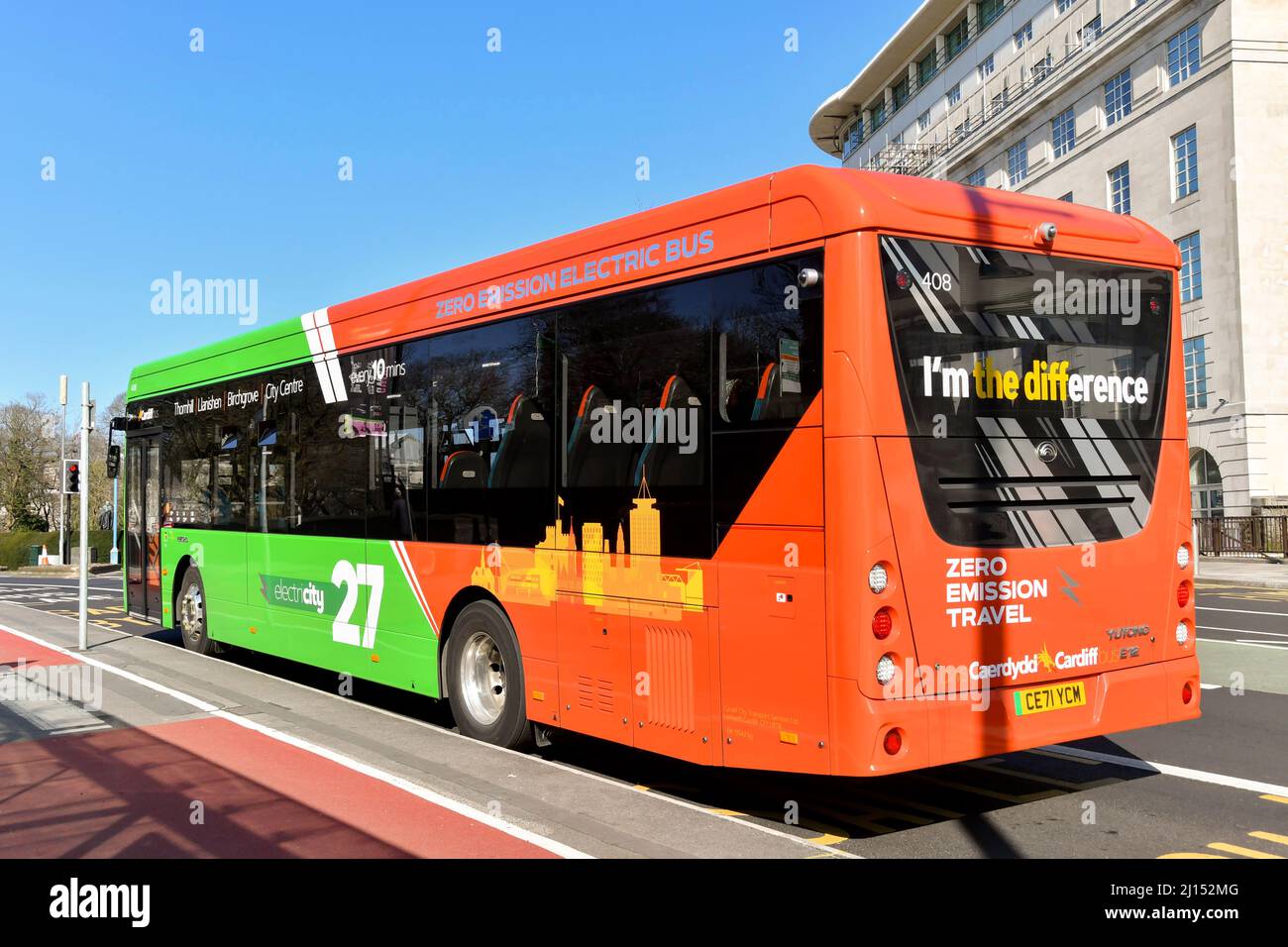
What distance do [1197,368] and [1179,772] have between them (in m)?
34.1

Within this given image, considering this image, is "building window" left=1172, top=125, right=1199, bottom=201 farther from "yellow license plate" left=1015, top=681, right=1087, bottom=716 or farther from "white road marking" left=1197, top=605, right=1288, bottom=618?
"yellow license plate" left=1015, top=681, right=1087, bottom=716

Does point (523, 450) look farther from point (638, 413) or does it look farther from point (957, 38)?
point (957, 38)

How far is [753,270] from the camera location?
6078 mm

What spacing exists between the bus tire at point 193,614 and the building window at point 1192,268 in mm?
34378

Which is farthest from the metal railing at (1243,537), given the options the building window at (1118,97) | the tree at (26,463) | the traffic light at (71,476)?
the tree at (26,463)

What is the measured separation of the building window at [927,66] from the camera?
53634 millimetres

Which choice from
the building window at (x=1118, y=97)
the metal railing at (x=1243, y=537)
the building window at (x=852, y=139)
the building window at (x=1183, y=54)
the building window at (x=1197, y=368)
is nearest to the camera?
the metal railing at (x=1243, y=537)

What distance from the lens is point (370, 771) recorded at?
7.52 meters

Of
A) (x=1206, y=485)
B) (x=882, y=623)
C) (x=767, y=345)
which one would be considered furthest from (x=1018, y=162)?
(x=882, y=623)

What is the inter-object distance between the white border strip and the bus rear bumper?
144cm

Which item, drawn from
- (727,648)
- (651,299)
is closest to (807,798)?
(727,648)

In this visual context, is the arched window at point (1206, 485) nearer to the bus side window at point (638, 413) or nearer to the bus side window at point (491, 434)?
the bus side window at point (491, 434)

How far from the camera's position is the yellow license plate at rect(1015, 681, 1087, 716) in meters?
5.83
